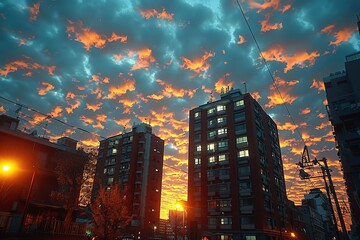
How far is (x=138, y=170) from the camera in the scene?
7644 centimetres

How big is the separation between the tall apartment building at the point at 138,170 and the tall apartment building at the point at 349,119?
166ft

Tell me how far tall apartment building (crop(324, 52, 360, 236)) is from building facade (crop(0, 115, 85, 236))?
3883 centimetres

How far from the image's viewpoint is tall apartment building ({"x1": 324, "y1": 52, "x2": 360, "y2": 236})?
34844 mm

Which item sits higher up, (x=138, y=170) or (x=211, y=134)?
(x=211, y=134)

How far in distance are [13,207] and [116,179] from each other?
4950 cm

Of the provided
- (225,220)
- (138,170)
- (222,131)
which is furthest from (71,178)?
(138,170)

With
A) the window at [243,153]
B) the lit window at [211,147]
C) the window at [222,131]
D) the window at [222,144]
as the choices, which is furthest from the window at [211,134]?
the window at [243,153]

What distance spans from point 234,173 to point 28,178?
3861 centimetres

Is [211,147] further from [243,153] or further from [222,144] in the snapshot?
[243,153]

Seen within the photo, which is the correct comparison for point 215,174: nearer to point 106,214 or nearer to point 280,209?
point 280,209

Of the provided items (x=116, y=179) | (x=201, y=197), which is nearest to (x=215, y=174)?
(x=201, y=197)

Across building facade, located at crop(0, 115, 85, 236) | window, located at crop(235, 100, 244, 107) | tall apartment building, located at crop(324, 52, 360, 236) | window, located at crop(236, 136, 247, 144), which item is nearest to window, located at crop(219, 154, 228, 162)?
window, located at crop(236, 136, 247, 144)

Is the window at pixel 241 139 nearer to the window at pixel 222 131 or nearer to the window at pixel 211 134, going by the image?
the window at pixel 222 131

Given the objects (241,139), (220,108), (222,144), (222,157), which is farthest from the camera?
(220,108)
